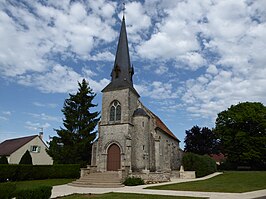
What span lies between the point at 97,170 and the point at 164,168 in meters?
8.10

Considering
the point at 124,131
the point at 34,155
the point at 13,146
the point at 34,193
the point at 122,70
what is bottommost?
the point at 34,193

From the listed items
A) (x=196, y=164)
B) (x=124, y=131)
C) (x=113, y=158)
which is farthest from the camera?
(x=196, y=164)

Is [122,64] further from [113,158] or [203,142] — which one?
[203,142]

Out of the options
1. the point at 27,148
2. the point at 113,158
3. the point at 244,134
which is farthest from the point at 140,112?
the point at 27,148

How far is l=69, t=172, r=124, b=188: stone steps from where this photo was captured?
1808 centimetres

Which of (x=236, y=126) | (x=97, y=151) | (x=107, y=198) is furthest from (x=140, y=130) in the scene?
(x=236, y=126)

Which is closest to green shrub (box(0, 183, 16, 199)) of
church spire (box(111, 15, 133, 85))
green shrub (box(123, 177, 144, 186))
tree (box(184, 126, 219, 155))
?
green shrub (box(123, 177, 144, 186))

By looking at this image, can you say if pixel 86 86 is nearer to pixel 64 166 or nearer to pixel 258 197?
pixel 64 166

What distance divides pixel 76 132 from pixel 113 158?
6783 mm

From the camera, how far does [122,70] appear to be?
2694cm

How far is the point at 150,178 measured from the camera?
20.7m

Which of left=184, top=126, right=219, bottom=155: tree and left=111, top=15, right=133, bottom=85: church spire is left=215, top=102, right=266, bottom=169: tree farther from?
left=111, top=15, right=133, bottom=85: church spire

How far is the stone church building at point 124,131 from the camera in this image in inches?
939

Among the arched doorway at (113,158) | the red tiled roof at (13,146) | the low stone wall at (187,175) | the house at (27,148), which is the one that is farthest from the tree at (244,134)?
the red tiled roof at (13,146)
